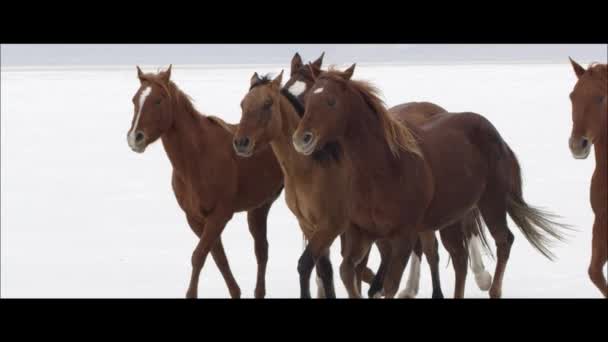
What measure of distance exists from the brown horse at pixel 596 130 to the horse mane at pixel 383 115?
106 cm

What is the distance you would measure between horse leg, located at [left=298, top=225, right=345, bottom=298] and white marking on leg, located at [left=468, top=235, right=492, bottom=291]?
171cm

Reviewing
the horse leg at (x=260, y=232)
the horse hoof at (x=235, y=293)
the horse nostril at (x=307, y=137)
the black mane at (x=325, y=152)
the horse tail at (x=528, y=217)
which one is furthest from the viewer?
the horse leg at (x=260, y=232)

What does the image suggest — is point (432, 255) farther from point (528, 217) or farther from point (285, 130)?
point (285, 130)

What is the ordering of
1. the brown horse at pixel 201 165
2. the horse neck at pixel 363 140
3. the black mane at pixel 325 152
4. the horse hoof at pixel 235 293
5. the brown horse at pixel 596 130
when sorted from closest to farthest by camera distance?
the brown horse at pixel 596 130, the horse neck at pixel 363 140, the black mane at pixel 325 152, the brown horse at pixel 201 165, the horse hoof at pixel 235 293

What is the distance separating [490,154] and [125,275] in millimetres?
3009

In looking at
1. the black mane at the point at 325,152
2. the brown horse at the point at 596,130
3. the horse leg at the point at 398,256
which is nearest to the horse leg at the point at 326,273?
the horse leg at the point at 398,256

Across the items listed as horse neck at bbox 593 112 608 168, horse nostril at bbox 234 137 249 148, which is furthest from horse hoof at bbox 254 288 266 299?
horse neck at bbox 593 112 608 168

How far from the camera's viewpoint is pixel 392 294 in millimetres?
6793

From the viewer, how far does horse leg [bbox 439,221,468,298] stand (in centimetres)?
774

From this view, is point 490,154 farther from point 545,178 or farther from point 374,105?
point 545,178

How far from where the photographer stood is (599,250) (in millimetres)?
6488

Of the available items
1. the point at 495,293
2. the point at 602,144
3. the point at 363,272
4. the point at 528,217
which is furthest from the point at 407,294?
the point at 602,144

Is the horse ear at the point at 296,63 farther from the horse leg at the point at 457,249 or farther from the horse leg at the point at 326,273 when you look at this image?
the horse leg at the point at 457,249

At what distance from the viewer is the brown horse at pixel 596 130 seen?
637 cm
